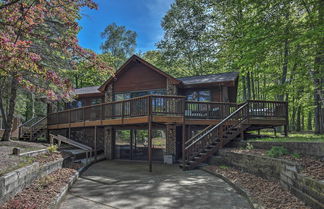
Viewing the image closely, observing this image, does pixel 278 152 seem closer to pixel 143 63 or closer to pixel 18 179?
pixel 18 179

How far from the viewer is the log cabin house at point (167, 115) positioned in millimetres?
10820

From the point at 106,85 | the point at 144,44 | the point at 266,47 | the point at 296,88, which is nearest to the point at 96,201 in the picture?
the point at 266,47

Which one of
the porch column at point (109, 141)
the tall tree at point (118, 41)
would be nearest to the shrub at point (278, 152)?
the porch column at point (109, 141)

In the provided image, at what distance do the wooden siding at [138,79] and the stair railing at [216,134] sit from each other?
14.6ft

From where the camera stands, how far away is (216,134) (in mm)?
10938

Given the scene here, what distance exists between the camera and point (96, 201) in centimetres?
593

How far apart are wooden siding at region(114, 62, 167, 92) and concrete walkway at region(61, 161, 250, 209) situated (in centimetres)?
651

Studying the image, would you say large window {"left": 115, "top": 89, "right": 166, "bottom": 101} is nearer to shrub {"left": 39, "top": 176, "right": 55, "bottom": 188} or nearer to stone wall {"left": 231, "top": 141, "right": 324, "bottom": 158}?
stone wall {"left": 231, "top": 141, "right": 324, "bottom": 158}

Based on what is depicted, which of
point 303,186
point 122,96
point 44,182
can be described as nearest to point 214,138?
point 303,186

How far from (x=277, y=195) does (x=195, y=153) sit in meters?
5.31

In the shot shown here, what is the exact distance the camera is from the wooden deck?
10.8 meters

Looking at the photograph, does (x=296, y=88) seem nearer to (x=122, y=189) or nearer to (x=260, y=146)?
(x=260, y=146)

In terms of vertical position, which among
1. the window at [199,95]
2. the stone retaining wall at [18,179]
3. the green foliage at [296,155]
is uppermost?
the window at [199,95]

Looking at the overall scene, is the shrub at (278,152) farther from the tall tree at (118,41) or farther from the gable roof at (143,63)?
the tall tree at (118,41)
